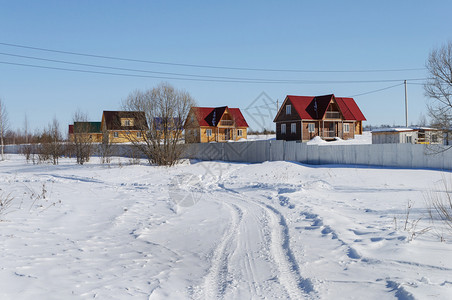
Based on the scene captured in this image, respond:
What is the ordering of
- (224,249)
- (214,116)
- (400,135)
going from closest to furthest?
(224,249), (400,135), (214,116)

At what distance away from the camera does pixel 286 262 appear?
5727 mm

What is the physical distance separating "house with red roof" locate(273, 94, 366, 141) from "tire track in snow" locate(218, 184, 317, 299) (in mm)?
35434

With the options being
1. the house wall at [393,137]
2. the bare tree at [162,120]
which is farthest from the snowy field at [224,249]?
the house wall at [393,137]

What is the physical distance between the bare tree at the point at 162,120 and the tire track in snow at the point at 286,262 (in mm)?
20448

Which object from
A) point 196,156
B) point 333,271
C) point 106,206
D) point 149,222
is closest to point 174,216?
point 149,222

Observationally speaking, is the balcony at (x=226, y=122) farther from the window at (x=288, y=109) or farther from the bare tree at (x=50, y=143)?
the bare tree at (x=50, y=143)

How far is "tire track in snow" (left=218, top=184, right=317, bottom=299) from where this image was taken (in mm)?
4543

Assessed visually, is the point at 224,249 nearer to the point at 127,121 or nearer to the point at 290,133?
the point at 127,121

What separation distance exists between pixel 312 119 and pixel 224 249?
128 feet

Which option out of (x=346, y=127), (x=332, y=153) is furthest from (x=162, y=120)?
(x=346, y=127)

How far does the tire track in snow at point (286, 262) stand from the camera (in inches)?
179

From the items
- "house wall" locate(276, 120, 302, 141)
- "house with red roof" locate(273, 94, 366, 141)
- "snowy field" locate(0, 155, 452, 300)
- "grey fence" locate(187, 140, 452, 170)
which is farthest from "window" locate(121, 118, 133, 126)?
"house wall" locate(276, 120, 302, 141)

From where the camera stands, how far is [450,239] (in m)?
6.51

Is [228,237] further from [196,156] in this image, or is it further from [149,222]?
[196,156]
